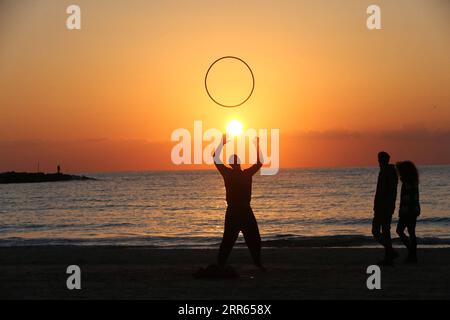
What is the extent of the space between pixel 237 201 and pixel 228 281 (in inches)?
50.0

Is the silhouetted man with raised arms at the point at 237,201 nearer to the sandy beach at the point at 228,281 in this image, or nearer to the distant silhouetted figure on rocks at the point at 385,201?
the sandy beach at the point at 228,281

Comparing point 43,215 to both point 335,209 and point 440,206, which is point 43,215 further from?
point 440,206

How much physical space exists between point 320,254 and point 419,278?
4.80 m

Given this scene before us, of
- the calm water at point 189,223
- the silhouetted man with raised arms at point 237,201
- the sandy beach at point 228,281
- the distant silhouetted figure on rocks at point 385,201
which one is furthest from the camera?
the calm water at point 189,223

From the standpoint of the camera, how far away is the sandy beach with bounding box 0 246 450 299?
10.1 meters

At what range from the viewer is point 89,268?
13719 millimetres

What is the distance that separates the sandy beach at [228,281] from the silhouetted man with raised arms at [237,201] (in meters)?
0.60

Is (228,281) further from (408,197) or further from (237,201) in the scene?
(408,197)

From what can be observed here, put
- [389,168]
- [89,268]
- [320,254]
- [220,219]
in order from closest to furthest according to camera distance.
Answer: [389,168] → [89,268] → [320,254] → [220,219]

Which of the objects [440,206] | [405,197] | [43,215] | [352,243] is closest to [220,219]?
[43,215]

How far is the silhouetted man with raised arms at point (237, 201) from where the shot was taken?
38.2ft

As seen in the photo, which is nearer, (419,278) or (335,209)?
(419,278)

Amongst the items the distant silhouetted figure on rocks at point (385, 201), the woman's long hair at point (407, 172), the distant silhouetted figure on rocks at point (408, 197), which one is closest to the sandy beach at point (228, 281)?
the distant silhouetted figure on rocks at point (385, 201)

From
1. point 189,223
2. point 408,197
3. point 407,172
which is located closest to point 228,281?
point 408,197
